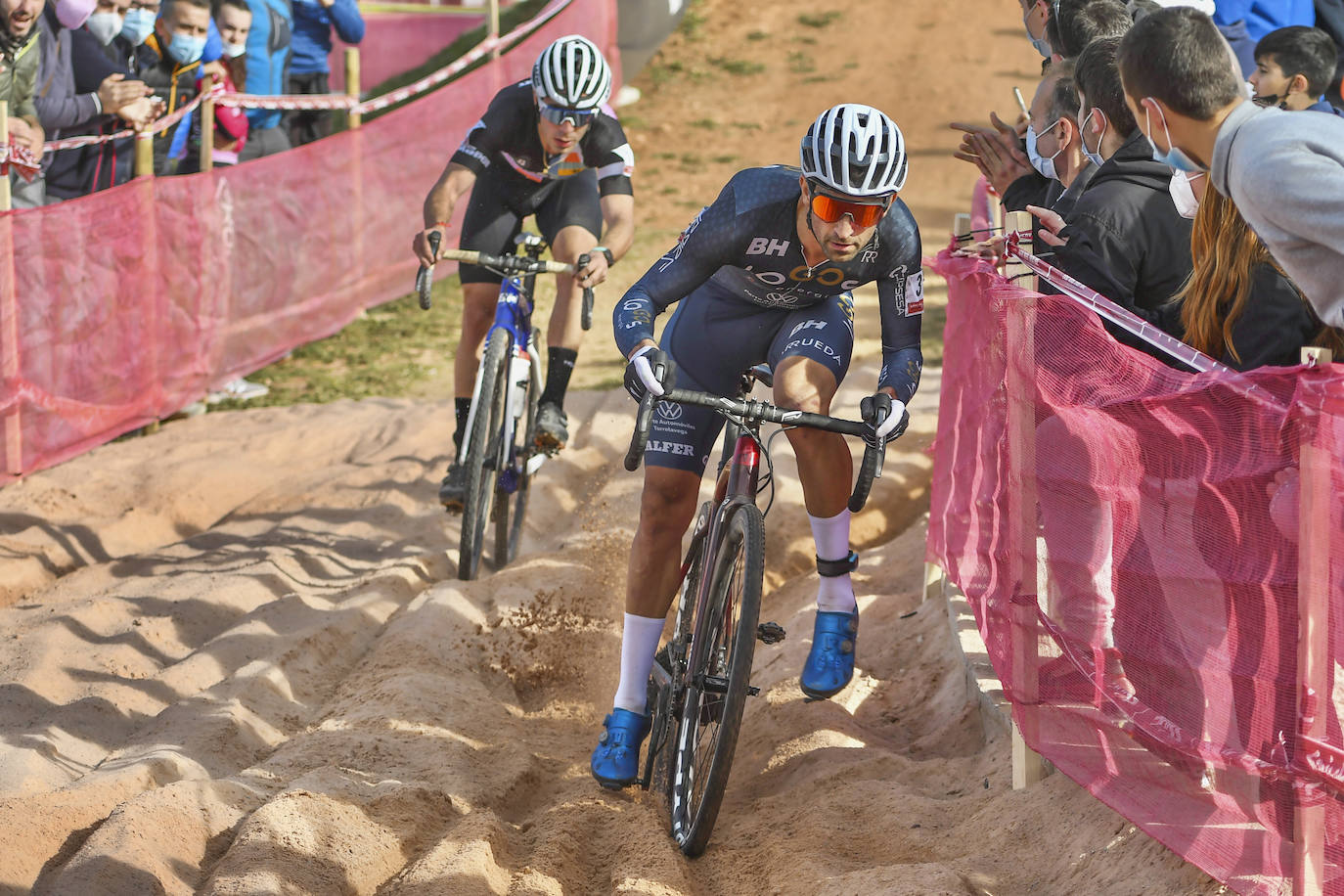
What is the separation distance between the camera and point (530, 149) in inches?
277

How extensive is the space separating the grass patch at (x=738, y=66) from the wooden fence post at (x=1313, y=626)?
64.0ft

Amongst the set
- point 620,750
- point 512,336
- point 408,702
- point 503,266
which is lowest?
point 408,702

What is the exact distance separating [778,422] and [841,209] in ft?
2.35

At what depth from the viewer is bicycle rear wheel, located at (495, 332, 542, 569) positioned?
718cm

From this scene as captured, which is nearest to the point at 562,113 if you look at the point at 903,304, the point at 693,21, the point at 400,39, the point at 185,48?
the point at 903,304

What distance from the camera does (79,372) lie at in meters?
8.79

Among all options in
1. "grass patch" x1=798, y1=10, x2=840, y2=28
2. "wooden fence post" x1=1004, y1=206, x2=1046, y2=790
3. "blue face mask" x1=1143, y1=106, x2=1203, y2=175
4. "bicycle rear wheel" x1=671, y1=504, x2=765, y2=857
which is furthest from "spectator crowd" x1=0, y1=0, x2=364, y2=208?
"grass patch" x1=798, y1=10, x2=840, y2=28

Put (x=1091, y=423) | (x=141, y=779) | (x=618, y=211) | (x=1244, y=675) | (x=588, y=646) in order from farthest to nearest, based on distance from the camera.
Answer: (x=618, y=211)
(x=588, y=646)
(x=141, y=779)
(x=1091, y=423)
(x=1244, y=675)

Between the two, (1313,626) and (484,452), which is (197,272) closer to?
(484,452)

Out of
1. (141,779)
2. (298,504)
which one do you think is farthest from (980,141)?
(298,504)

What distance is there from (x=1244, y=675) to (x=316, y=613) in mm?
4685

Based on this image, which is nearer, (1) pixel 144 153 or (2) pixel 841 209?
(2) pixel 841 209

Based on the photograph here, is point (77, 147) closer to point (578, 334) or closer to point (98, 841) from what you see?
point (578, 334)

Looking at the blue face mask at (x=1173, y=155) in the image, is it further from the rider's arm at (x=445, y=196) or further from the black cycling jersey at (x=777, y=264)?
the rider's arm at (x=445, y=196)
